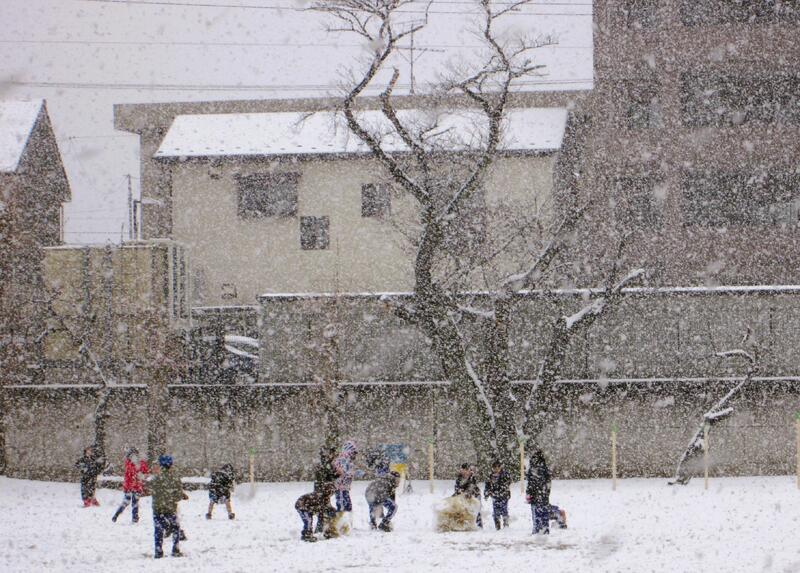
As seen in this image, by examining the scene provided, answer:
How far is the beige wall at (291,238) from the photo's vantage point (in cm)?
4131

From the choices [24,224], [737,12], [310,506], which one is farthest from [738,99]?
[310,506]

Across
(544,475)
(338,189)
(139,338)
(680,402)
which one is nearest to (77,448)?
(139,338)

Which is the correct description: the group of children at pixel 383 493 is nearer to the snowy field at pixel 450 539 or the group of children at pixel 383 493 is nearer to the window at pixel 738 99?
the snowy field at pixel 450 539

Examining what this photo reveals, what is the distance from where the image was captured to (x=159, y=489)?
55.1 feet

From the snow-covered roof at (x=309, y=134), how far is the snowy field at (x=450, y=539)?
16058 mm

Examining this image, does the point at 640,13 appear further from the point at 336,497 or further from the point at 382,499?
the point at 336,497

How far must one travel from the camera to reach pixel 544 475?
61.5ft

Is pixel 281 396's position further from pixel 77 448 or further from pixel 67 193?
pixel 67 193

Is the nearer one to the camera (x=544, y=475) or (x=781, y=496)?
(x=544, y=475)

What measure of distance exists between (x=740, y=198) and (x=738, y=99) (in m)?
3.46

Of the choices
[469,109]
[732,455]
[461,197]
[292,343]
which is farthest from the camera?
[469,109]

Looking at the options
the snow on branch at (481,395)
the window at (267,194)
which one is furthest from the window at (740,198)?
the window at (267,194)

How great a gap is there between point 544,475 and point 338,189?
79.1 feet

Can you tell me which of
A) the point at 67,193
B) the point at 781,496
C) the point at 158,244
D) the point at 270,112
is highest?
the point at 270,112
